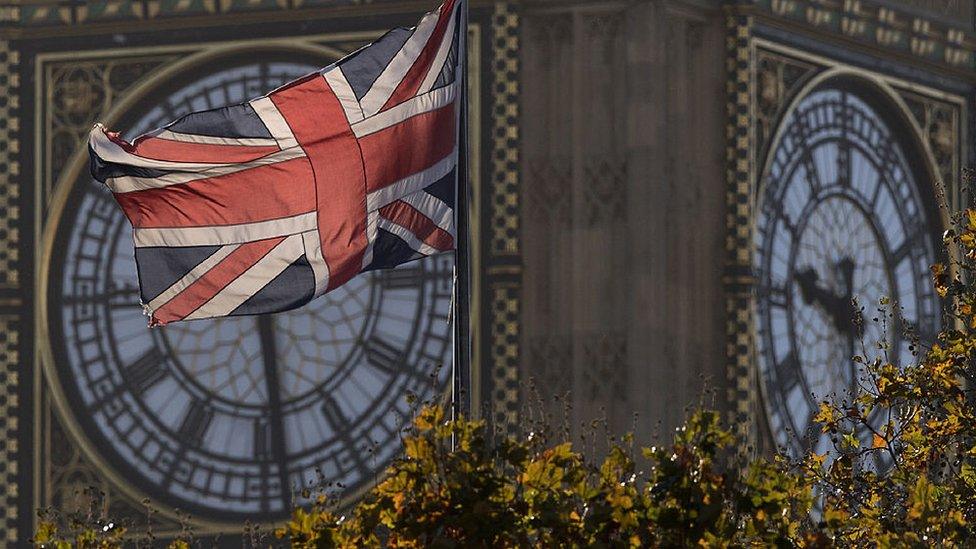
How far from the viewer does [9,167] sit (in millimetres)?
51188

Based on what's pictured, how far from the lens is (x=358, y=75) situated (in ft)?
109

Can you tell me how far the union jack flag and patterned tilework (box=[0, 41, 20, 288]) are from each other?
18352 mm

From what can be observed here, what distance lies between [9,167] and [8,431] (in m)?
3.65

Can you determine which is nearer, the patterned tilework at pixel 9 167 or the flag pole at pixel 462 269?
the flag pole at pixel 462 269

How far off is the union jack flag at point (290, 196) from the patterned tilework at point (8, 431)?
18.3 metres

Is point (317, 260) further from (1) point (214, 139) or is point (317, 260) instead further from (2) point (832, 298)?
(2) point (832, 298)

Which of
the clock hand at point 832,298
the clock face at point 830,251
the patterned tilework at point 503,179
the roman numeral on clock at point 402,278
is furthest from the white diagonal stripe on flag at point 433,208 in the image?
the clock hand at point 832,298

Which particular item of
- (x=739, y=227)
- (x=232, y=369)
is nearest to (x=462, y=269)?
(x=739, y=227)

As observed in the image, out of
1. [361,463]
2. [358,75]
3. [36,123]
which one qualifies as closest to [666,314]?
[361,463]

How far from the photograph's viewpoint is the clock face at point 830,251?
50.2 metres

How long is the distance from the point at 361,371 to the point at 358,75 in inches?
645

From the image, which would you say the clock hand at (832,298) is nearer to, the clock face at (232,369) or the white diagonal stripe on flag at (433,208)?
the clock face at (232,369)

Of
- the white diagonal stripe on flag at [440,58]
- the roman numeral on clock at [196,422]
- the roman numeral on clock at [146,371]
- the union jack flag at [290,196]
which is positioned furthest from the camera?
the roman numeral on clock at [146,371]

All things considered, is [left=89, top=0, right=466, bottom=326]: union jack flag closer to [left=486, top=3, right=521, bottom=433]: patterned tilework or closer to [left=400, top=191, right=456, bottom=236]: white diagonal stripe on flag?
[left=400, top=191, right=456, bottom=236]: white diagonal stripe on flag
